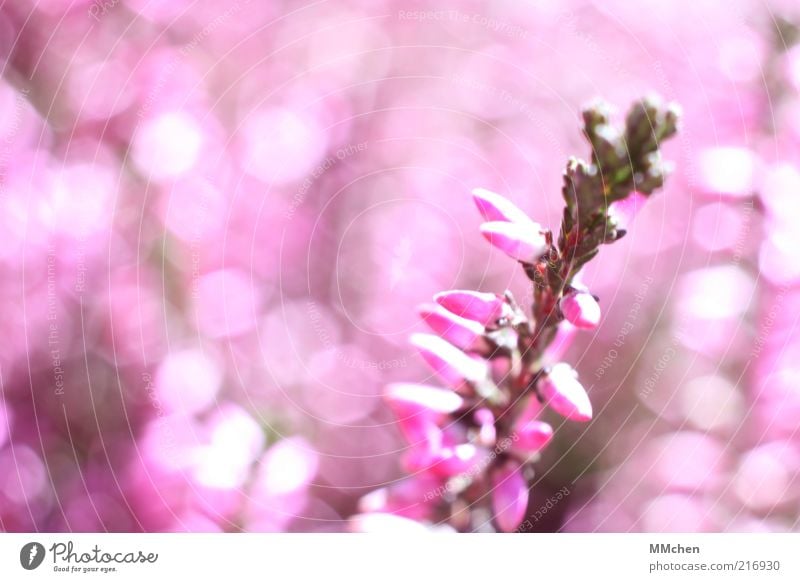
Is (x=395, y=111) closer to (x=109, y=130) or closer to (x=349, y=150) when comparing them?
(x=349, y=150)

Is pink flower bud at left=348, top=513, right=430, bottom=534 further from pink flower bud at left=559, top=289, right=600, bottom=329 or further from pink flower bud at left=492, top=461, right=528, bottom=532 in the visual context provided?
pink flower bud at left=559, top=289, right=600, bottom=329

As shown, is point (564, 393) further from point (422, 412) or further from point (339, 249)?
point (339, 249)

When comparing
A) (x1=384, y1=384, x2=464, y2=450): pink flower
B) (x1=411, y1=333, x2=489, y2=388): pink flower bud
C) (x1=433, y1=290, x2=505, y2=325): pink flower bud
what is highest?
(x1=433, y1=290, x2=505, y2=325): pink flower bud

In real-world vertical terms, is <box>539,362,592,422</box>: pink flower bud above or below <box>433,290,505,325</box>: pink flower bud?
below

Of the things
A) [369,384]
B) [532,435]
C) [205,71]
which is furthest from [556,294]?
[205,71]
